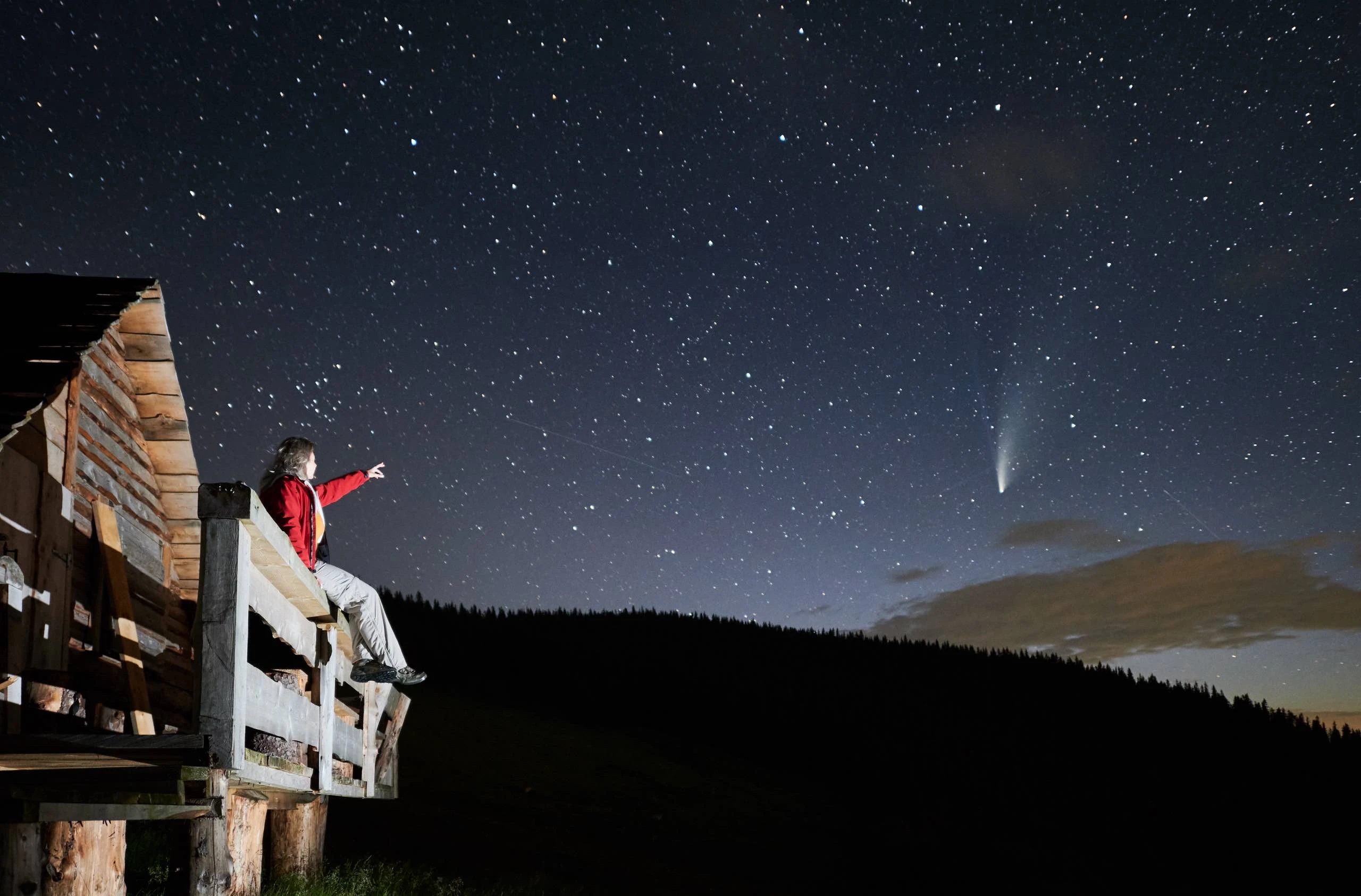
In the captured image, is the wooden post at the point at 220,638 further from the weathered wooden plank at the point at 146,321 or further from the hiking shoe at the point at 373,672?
the weathered wooden plank at the point at 146,321

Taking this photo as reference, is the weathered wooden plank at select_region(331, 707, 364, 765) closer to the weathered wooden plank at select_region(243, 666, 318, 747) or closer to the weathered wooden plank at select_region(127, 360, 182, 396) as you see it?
the weathered wooden plank at select_region(243, 666, 318, 747)

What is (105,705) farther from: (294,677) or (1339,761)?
(1339,761)

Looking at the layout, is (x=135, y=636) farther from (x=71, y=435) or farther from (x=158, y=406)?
(x=158, y=406)

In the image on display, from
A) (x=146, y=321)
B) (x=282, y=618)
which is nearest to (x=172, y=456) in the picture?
(x=146, y=321)

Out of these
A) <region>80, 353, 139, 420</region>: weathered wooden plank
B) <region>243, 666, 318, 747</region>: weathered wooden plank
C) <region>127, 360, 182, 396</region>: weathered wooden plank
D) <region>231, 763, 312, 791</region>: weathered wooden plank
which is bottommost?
<region>231, 763, 312, 791</region>: weathered wooden plank

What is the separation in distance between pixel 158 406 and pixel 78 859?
14.2ft

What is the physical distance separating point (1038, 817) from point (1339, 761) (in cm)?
1347

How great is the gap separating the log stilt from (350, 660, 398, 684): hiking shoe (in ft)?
→ 7.44

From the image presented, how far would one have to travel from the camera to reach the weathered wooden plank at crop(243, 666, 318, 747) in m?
5.72

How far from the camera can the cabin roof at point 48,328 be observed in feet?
19.5

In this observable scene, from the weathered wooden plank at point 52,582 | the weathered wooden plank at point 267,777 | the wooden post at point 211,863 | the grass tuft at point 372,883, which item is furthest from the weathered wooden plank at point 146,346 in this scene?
the grass tuft at point 372,883

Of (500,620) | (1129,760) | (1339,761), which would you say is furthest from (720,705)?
(1339,761)

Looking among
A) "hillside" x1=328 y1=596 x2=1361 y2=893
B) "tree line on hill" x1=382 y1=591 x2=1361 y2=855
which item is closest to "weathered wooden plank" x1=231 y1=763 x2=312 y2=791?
"hillside" x1=328 y1=596 x2=1361 y2=893

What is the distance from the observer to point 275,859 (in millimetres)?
11484
